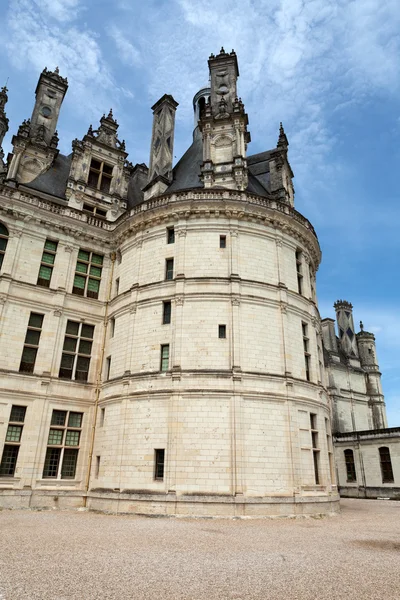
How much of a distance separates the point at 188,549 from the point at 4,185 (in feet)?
65.5

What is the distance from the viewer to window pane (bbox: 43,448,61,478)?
1875 centimetres

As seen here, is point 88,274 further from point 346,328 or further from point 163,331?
point 346,328

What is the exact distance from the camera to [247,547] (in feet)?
31.8

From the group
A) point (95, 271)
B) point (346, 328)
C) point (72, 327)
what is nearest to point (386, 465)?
point (346, 328)

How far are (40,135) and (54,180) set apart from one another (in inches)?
134

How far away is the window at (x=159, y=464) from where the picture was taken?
55.1 ft

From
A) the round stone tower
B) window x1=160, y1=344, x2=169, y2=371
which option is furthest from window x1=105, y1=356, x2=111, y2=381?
window x1=160, y1=344, x2=169, y2=371

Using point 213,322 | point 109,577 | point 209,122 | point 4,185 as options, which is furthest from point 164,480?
point 209,122

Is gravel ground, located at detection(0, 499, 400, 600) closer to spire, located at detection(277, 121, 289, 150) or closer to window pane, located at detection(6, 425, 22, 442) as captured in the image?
window pane, located at detection(6, 425, 22, 442)

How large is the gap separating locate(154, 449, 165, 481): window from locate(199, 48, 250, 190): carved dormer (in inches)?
573

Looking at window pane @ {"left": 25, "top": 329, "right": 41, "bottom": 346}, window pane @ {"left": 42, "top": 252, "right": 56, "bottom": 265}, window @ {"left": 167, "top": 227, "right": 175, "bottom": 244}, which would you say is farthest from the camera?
window pane @ {"left": 42, "top": 252, "right": 56, "bottom": 265}

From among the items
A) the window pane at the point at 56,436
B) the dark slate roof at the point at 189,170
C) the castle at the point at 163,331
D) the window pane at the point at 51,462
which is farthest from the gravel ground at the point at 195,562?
the dark slate roof at the point at 189,170

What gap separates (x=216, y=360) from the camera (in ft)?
58.9

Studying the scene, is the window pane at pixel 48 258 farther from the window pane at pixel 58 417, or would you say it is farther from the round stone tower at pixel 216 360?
the window pane at pixel 58 417
